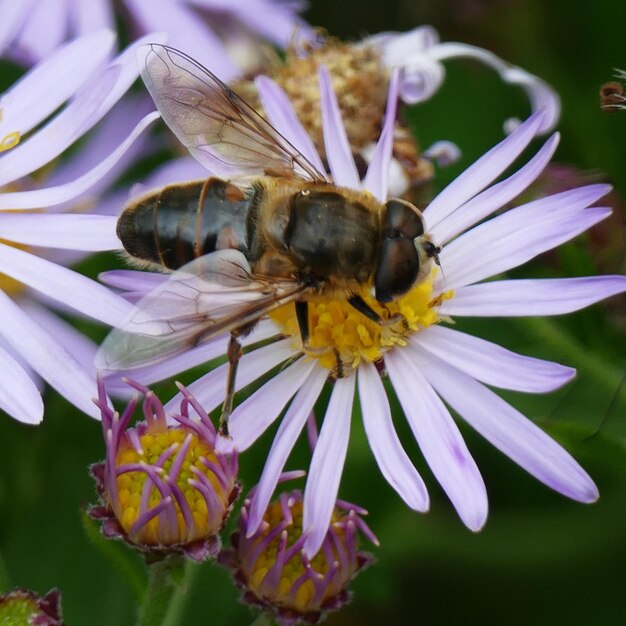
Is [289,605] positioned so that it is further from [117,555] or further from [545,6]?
[545,6]

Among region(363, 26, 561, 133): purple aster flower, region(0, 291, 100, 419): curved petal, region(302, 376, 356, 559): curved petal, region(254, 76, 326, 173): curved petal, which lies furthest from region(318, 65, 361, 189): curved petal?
region(0, 291, 100, 419): curved petal

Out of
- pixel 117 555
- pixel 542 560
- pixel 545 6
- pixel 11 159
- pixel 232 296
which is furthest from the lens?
pixel 545 6

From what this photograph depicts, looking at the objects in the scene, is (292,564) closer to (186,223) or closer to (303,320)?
(303,320)

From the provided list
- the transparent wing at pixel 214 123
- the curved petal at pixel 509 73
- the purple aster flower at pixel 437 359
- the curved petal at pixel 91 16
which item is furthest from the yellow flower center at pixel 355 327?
the curved petal at pixel 91 16

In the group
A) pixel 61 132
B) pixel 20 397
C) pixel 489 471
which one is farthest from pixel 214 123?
pixel 489 471

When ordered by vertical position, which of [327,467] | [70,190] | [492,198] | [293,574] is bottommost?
[293,574]

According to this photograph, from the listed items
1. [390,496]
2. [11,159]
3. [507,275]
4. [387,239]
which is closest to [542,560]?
[390,496]

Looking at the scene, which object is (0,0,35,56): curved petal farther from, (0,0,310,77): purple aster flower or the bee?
the bee
